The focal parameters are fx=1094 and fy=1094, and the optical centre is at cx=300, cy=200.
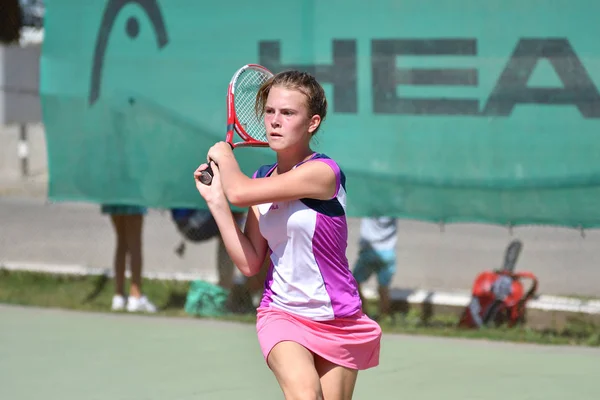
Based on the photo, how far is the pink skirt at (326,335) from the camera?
3604 millimetres

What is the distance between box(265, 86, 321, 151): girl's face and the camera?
11.8 ft

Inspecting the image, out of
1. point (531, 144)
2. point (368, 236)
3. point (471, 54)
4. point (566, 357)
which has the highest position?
point (471, 54)

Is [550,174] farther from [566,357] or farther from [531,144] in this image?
[566,357]

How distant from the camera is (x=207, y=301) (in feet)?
25.6

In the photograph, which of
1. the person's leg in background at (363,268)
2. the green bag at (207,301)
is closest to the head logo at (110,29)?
the green bag at (207,301)

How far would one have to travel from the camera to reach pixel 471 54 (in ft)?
22.7

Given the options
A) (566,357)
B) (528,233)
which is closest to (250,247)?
(566,357)

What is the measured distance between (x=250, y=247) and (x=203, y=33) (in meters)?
3.97

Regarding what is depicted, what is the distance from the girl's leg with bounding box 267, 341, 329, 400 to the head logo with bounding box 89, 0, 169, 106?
14.4ft

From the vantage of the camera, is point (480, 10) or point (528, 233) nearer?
point (480, 10)

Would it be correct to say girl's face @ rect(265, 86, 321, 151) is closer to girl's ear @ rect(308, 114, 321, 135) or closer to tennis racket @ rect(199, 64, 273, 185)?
girl's ear @ rect(308, 114, 321, 135)

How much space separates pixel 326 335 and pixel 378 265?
3.91 m

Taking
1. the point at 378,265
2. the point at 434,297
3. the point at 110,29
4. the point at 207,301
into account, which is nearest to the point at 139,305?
the point at 207,301

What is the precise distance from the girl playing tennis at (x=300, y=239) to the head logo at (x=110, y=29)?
159 inches
